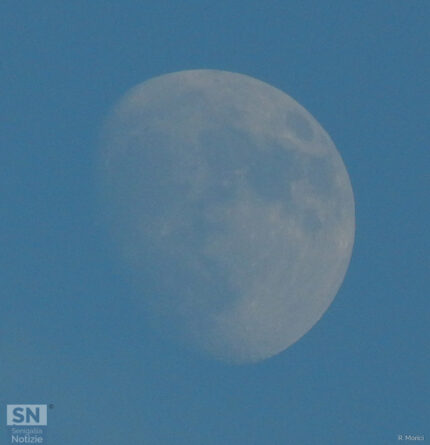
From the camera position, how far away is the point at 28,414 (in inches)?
379

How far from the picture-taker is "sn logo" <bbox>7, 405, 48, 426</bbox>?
9609 mm

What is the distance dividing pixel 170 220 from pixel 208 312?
116 centimetres

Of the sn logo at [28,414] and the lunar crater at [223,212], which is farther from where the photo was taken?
the sn logo at [28,414]

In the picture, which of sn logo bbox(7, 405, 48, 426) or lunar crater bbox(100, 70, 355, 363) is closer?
lunar crater bbox(100, 70, 355, 363)

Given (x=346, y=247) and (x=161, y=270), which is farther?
(x=346, y=247)

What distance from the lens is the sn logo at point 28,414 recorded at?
31.5ft

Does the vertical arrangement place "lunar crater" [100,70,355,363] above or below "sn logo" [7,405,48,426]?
above

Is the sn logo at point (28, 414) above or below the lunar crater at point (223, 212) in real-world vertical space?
below

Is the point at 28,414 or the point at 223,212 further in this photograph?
the point at 28,414

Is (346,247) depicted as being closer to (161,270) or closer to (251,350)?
(251,350)

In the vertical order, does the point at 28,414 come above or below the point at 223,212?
below

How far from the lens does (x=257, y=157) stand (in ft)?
31.3

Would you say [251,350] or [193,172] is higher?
[193,172]

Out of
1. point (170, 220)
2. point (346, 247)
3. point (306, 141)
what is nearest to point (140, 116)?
point (170, 220)
